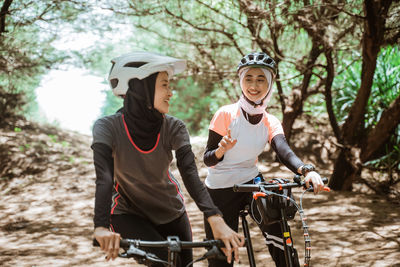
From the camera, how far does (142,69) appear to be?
243 centimetres

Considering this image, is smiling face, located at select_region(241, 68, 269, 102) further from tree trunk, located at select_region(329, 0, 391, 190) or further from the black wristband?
tree trunk, located at select_region(329, 0, 391, 190)

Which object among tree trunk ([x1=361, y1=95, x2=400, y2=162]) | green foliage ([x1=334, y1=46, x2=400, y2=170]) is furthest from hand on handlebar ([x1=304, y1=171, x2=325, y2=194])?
green foliage ([x1=334, y1=46, x2=400, y2=170])

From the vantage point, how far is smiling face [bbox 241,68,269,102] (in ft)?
10.9

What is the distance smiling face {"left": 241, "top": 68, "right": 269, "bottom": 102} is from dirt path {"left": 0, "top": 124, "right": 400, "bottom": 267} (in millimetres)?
2469

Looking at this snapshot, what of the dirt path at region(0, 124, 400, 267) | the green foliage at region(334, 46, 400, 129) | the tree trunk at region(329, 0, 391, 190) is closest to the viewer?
the dirt path at region(0, 124, 400, 267)

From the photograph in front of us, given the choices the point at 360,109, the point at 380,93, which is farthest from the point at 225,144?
the point at 380,93

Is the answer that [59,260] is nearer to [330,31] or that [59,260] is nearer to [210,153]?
[210,153]

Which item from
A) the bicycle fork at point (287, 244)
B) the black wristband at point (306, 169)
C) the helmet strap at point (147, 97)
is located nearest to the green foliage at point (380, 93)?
the black wristband at point (306, 169)

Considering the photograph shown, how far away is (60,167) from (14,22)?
13.3 feet

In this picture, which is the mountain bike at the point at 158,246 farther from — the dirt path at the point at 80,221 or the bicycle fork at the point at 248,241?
the dirt path at the point at 80,221

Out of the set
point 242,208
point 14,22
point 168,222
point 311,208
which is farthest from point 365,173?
point 14,22

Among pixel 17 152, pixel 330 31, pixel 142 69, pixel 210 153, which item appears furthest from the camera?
pixel 17 152

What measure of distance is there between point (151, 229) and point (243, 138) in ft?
3.83

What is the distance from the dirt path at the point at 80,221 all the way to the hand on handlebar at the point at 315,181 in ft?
8.09
